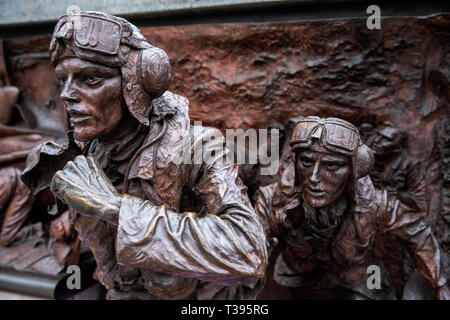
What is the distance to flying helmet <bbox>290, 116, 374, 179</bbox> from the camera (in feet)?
7.05

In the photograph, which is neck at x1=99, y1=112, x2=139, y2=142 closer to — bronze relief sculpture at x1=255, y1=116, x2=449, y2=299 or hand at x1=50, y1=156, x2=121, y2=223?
hand at x1=50, y1=156, x2=121, y2=223

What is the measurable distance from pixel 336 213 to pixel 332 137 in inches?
21.8

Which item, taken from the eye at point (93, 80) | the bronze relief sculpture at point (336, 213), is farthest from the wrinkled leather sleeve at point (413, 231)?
the eye at point (93, 80)

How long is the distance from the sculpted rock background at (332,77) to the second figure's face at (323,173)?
36.5 inches

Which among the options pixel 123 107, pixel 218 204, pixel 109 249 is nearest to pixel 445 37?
pixel 218 204

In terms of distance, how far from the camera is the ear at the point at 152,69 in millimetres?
1600

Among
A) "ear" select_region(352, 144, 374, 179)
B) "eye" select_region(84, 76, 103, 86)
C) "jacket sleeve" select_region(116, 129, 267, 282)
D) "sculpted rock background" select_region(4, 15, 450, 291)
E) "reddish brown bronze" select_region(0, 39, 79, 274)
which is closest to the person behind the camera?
"jacket sleeve" select_region(116, 129, 267, 282)

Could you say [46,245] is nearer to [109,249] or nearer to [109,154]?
[109,249]

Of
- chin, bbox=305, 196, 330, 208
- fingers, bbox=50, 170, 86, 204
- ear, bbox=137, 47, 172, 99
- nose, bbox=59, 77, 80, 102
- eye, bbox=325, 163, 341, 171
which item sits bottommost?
chin, bbox=305, 196, 330, 208

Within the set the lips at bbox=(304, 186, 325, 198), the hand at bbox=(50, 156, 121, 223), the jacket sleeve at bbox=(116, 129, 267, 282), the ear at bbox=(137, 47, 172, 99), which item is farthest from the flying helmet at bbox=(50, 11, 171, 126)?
the lips at bbox=(304, 186, 325, 198)

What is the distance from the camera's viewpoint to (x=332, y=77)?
9.68ft

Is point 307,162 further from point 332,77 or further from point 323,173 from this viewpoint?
point 332,77

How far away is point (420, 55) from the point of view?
279 centimetres

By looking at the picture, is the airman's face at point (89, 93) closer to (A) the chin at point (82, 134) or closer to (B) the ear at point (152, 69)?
(A) the chin at point (82, 134)
